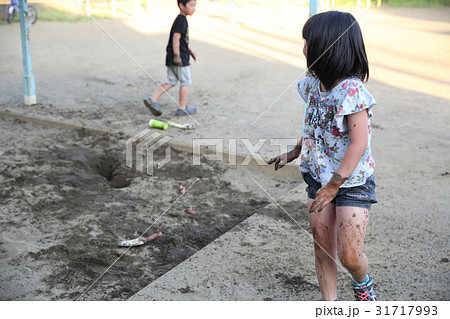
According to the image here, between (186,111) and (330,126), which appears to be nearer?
(330,126)

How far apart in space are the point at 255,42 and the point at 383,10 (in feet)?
23.5

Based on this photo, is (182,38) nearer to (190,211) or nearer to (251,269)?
(190,211)

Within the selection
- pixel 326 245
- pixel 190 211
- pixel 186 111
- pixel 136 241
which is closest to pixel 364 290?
pixel 326 245

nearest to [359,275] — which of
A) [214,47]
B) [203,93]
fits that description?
[203,93]

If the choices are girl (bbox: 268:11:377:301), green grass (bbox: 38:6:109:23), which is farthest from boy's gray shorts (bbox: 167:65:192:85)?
green grass (bbox: 38:6:109:23)

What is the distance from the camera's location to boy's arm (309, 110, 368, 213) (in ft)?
7.09

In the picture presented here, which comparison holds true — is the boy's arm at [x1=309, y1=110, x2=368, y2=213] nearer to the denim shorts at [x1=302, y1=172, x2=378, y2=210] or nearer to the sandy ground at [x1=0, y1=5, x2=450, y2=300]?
the denim shorts at [x1=302, y1=172, x2=378, y2=210]

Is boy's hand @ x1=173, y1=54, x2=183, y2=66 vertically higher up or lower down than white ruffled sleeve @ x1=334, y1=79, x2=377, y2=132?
lower down

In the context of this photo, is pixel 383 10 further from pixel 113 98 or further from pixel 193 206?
pixel 193 206

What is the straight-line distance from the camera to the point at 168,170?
4660 millimetres

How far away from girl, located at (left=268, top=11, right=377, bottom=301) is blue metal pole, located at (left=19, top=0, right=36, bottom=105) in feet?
14.9

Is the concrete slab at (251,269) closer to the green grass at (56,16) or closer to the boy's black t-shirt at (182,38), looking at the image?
the boy's black t-shirt at (182,38)

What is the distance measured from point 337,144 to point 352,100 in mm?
214

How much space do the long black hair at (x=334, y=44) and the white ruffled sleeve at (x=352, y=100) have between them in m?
0.05
